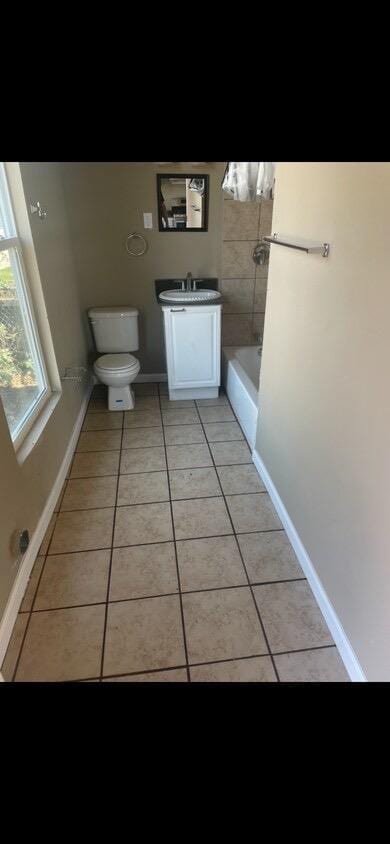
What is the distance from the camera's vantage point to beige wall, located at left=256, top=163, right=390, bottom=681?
1123 mm

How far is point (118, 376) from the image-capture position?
9.91 ft

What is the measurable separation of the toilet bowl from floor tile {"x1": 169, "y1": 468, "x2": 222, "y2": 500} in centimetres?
94

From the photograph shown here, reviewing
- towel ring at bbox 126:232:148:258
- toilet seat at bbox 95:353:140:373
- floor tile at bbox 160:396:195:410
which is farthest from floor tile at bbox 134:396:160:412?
towel ring at bbox 126:232:148:258

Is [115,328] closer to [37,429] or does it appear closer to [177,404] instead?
[177,404]

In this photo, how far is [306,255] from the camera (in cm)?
154

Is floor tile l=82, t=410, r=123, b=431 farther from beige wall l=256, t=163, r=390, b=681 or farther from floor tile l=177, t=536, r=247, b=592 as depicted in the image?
beige wall l=256, t=163, r=390, b=681

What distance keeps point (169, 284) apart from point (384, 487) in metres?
2.63

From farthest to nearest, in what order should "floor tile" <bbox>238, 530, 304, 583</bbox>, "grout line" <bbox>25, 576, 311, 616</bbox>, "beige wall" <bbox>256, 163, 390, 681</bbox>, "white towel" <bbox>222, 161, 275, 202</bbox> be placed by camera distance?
"white towel" <bbox>222, 161, 275, 202</bbox>
"floor tile" <bbox>238, 530, 304, 583</bbox>
"grout line" <bbox>25, 576, 311, 616</bbox>
"beige wall" <bbox>256, 163, 390, 681</bbox>

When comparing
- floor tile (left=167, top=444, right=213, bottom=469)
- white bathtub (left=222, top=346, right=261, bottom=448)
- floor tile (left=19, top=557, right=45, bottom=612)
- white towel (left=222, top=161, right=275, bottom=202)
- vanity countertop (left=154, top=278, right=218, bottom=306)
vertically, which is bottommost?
floor tile (left=167, top=444, right=213, bottom=469)

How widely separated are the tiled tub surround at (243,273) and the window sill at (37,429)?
1.59 m

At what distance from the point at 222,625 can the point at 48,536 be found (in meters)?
0.90

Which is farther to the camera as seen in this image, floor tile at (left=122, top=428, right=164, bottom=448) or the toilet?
the toilet
